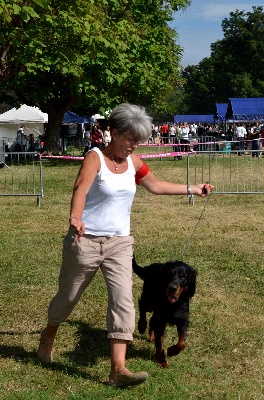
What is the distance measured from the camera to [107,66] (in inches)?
1010

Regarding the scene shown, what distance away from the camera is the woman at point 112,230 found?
14.6 ft

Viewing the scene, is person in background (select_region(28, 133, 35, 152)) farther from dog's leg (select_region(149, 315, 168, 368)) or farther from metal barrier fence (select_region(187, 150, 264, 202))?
dog's leg (select_region(149, 315, 168, 368))

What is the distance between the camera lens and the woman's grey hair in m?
4.44

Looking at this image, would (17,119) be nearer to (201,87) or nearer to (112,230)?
(112,230)

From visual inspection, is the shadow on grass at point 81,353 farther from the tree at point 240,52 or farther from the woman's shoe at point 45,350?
the tree at point 240,52

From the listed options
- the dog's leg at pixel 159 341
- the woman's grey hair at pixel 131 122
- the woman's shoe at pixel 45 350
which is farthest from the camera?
the woman's shoe at pixel 45 350

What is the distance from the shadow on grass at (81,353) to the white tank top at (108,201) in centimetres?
109

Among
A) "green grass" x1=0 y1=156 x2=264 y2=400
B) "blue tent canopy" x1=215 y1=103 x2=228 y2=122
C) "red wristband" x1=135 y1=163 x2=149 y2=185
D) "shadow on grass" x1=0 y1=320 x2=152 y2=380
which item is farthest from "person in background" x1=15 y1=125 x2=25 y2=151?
"red wristband" x1=135 y1=163 x2=149 y2=185

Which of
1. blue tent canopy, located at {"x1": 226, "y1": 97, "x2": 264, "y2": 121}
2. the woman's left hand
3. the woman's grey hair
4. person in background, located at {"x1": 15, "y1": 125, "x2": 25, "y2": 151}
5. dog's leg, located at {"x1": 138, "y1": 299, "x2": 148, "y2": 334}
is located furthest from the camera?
blue tent canopy, located at {"x1": 226, "y1": 97, "x2": 264, "y2": 121}

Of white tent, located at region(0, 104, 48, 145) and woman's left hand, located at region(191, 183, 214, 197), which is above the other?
white tent, located at region(0, 104, 48, 145)

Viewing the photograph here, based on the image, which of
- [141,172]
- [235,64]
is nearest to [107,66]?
[141,172]

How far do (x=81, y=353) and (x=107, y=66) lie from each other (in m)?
21.2

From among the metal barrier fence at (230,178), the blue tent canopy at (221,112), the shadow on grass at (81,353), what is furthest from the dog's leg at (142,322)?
the blue tent canopy at (221,112)

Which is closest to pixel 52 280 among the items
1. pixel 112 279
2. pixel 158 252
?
pixel 158 252
